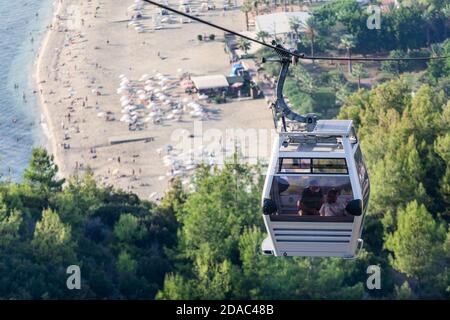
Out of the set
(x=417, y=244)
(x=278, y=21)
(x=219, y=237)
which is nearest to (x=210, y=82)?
(x=278, y=21)

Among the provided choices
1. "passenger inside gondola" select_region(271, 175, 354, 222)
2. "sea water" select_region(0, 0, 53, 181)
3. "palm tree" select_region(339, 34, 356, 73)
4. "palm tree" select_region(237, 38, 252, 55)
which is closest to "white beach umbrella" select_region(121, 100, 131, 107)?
"sea water" select_region(0, 0, 53, 181)

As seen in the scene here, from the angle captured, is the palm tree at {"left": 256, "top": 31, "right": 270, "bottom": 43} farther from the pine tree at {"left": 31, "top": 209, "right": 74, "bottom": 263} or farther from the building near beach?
the pine tree at {"left": 31, "top": 209, "right": 74, "bottom": 263}

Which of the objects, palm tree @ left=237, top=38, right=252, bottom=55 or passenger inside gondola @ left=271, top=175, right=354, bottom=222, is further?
palm tree @ left=237, top=38, right=252, bottom=55

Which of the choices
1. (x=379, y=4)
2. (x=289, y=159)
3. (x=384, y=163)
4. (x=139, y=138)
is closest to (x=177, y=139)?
(x=139, y=138)

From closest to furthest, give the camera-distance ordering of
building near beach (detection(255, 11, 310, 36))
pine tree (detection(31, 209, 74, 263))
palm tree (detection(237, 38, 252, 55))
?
1. pine tree (detection(31, 209, 74, 263))
2. palm tree (detection(237, 38, 252, 55))
3. building near beach (detection(255, 11, 310, 36))

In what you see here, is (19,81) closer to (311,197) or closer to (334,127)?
(334,127)

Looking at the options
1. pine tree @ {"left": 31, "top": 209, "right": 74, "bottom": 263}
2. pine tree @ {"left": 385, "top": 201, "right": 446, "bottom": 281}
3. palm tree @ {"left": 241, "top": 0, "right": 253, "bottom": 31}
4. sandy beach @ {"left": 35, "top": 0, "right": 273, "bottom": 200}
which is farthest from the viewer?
palm tree @ {"left": 241, "top": 0, "right": 253, "bottom": 31}

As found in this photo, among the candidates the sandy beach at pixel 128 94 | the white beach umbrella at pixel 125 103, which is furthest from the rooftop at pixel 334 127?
the white beach umbrella at pixel 125 103

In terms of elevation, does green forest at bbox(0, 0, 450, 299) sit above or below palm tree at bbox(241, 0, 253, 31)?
above
